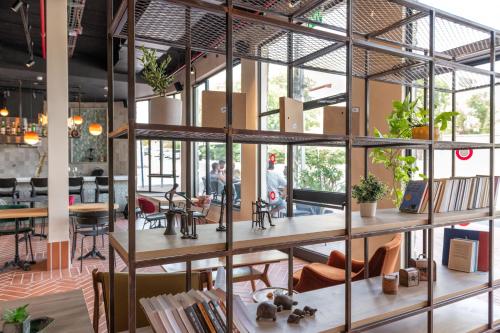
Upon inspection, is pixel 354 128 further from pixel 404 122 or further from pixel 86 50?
pixel 86 50

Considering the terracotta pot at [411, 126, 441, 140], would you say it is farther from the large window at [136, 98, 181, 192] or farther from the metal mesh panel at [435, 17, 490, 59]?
the large window at [136, 98, 181, 192]

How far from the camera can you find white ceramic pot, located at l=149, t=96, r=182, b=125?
69.0 inches

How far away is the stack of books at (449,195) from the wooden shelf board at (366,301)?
0.56 metres

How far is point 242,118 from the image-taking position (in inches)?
84.5

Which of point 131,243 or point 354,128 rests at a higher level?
point 354,128

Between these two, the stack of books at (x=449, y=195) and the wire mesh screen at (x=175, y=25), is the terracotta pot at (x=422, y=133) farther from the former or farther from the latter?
the wire mesh screen at (x=175, y=25)

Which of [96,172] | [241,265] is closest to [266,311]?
[241,265]

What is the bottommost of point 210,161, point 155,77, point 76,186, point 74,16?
point 76,186

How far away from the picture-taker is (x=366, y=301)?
96.9 inches

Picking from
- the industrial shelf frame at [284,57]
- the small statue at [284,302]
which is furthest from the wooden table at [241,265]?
the small statue at [284,302]

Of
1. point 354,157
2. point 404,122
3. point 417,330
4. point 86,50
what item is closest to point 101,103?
point 86,50

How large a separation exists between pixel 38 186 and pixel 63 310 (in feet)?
25.3

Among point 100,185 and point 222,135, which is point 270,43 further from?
point 100,185

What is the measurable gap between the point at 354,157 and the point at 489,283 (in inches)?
95.5
